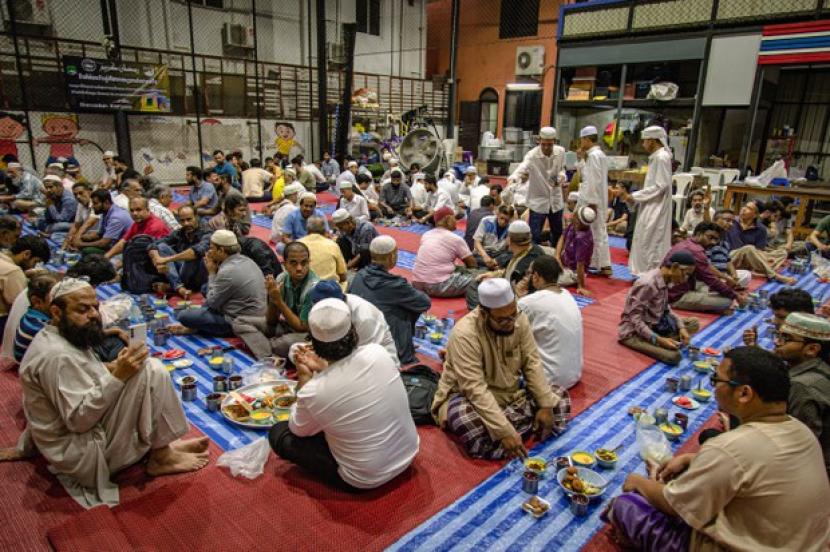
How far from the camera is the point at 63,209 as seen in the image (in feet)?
26.9

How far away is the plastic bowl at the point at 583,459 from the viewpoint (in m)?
3.07

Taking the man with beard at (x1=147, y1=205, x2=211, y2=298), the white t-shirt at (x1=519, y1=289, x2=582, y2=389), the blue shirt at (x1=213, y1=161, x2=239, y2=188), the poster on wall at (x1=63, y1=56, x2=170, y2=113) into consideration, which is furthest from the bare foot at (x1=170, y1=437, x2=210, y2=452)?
the poster on wall at (x1=63, y1=56, x2=170, y2=113)

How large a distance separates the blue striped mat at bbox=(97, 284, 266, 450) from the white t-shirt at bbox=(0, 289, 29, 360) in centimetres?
97

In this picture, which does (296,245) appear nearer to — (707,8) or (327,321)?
(327,321)

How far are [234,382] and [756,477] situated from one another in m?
3.18

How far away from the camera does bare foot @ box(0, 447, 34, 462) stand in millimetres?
2936

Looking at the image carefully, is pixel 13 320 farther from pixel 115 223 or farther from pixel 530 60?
pixel 530 60

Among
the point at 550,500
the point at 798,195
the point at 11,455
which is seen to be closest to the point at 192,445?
the point at 11,455

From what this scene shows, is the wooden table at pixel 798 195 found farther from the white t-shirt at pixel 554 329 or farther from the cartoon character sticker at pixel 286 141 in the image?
the cartoon character sticker at pixel 286 141

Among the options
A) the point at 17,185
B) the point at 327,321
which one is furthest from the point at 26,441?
the point at 17,185

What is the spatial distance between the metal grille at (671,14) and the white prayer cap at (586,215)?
7.28 m

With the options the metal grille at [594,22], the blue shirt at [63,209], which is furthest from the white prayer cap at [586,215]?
the metal grille at [594,22]

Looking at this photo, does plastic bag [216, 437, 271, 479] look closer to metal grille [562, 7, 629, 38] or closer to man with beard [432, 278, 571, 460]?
man with beard [432, 278, 571, 460]

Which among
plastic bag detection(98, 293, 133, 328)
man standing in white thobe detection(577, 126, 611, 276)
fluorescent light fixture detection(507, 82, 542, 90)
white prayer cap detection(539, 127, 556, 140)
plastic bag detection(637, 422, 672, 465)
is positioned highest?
fluorescent light fixture detection(507, 82, 542, 90)
